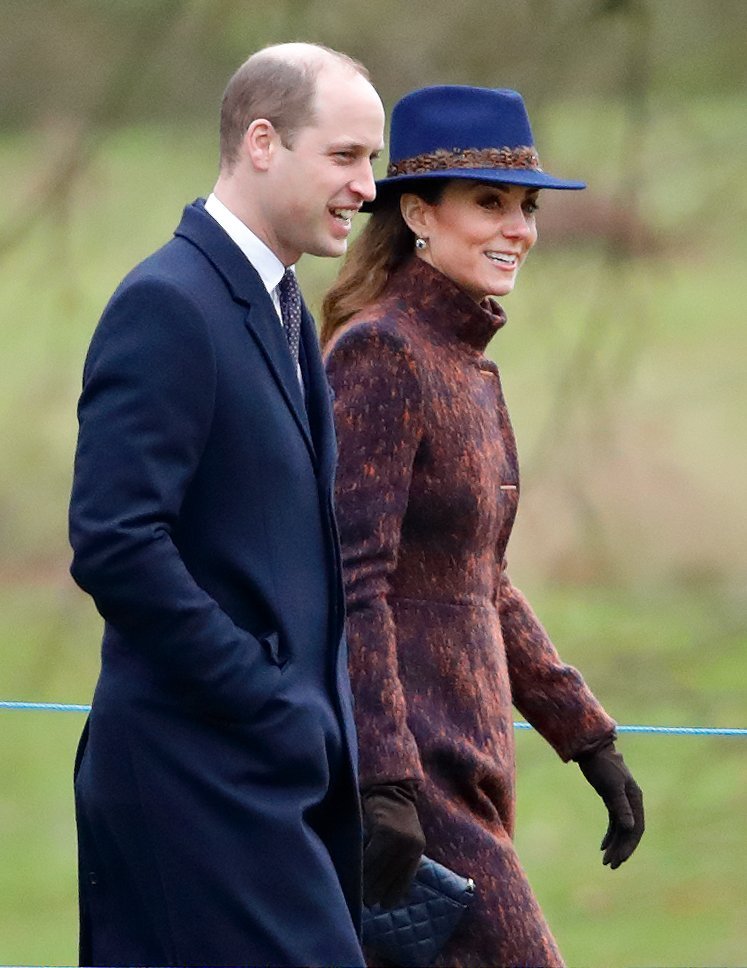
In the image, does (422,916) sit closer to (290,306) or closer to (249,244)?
(290,306)

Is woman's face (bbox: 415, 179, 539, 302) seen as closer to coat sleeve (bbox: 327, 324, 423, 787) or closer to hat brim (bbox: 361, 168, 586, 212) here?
hat brim (bbox: 361, 168, 586, 212)

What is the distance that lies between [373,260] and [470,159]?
8.0 inches

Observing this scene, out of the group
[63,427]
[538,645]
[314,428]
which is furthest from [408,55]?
[314,428]

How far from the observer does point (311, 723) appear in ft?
9.38

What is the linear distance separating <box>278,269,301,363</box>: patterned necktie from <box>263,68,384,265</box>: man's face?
0.04 metres

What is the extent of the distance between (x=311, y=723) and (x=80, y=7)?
21.4 ft

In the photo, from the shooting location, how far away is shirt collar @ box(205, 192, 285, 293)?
2.95m

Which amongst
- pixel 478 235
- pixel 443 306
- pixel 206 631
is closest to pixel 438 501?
pixel 443 306

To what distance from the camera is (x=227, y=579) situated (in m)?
2.84

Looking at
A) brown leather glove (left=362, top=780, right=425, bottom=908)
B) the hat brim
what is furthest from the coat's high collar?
brown leather glove (left=362, top=780, right=425, bottom=908)

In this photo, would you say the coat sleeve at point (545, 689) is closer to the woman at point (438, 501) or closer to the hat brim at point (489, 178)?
the woman at point (438, 501)

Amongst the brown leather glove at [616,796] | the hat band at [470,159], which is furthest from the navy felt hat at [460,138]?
the brown leather glove at [616,796]

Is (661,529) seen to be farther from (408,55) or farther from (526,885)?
(526,885)

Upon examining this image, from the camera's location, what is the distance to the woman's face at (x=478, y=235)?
12.0 feet
